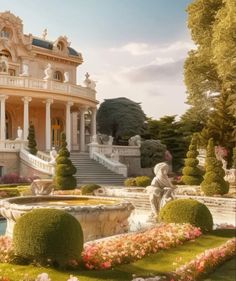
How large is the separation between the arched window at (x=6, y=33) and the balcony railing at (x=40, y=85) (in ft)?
27.9

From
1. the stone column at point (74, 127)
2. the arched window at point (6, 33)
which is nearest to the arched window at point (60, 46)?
the arched window at point (6, 33)

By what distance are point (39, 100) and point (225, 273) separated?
105 ft

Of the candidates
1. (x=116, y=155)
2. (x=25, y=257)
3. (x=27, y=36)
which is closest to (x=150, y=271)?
(x=25, y=257)

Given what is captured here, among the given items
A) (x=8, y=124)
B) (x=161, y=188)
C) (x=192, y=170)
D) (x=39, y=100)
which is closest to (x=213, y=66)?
(x=192, y=170)

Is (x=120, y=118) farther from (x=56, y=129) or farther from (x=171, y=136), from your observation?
(x=56, y=129)

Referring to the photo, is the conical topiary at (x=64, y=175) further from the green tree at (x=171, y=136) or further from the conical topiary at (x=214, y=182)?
the green tree at (x=171, y=136)

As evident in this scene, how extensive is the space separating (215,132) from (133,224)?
73.3 ft

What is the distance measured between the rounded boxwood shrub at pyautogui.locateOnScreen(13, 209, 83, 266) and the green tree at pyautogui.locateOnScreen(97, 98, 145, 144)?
4147cm

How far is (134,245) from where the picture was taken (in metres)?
10.8

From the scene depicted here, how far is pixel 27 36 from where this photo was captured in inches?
1809

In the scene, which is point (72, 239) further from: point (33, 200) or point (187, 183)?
point (187, 183)

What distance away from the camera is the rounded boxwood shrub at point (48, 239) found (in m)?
9.00

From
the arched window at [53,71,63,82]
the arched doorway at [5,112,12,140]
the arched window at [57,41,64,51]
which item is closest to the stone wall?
the arched doorway at [5,112,12,140]

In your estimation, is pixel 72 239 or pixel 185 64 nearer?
pixel 72 239
